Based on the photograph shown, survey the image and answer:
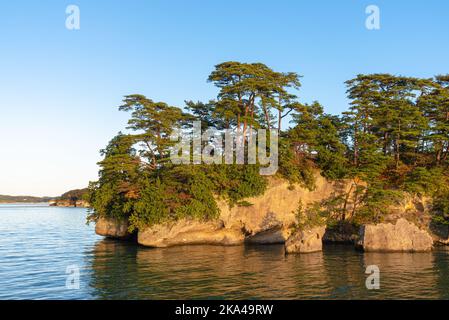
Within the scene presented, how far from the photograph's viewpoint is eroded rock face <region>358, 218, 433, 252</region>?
91.8ft

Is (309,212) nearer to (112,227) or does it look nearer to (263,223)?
(263,223)

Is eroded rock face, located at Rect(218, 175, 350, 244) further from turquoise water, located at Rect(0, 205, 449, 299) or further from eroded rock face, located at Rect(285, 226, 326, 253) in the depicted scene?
eroded rock face, located at Rect(285, 226, 326, 253)

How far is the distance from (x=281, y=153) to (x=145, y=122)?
42.9ft

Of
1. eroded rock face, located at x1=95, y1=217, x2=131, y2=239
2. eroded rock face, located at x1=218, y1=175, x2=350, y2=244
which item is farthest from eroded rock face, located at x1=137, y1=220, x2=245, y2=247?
eroded rock face, located at x1=95, y1=217, x2=131, y2=239

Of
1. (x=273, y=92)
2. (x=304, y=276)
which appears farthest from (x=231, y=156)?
(x=304, y=276)

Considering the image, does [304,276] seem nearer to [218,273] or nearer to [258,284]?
[258,284]

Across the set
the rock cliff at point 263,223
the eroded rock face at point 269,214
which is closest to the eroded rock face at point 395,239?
the rock cliff at point 263,223

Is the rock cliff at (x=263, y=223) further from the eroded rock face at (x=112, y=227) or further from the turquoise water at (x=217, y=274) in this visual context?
the turquoise water at (x=217, y=274)

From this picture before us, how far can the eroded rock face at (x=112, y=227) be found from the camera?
35.8 m

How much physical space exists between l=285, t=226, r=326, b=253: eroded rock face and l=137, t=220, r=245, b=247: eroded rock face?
7.09m

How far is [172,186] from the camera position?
31.9 m

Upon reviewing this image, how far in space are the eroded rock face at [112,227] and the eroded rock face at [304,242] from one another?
53.2ft

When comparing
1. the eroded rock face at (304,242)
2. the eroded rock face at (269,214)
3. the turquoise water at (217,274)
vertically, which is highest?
the eroded rock face at (269,214)

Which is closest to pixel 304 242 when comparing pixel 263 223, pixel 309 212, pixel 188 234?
pixel 263 223
